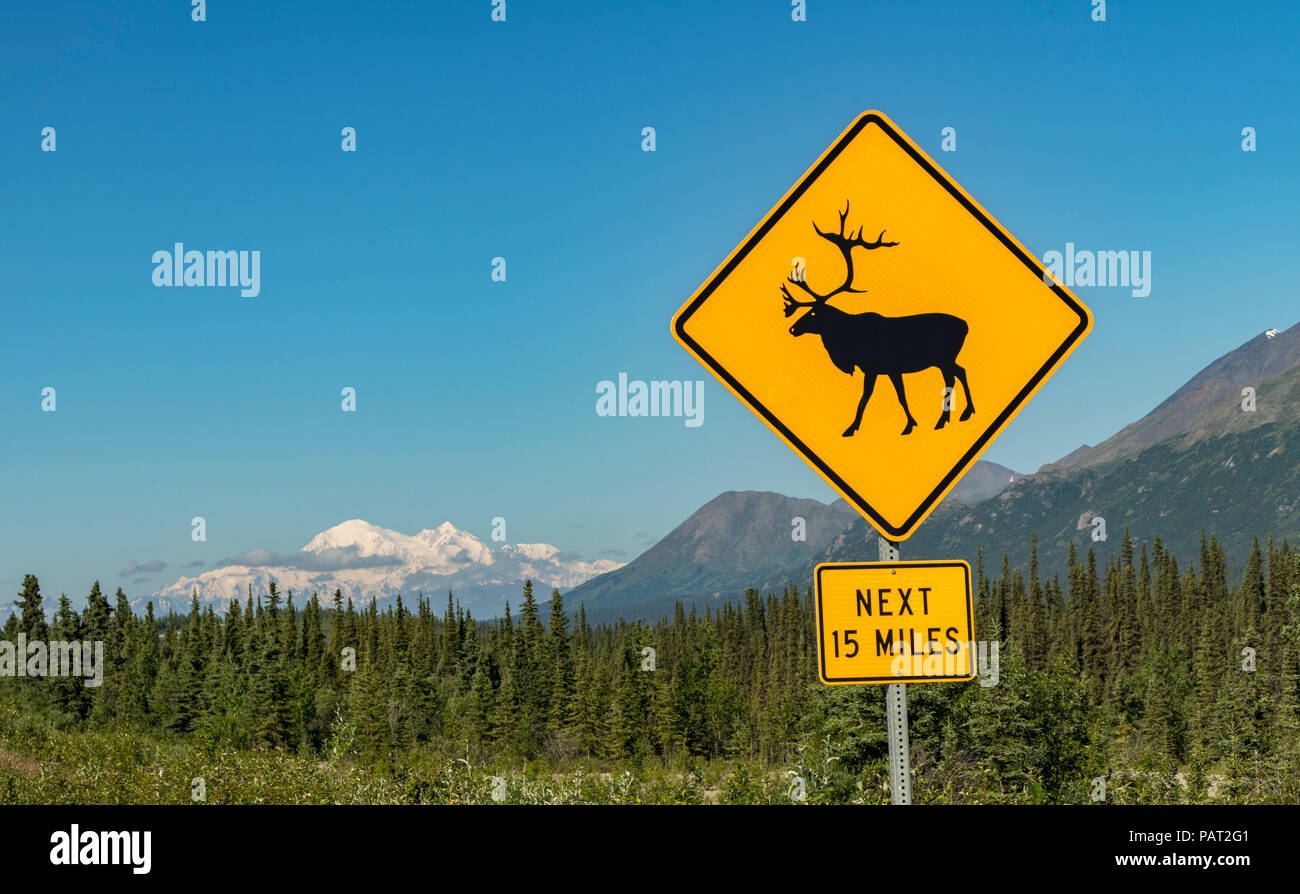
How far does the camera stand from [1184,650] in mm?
161250

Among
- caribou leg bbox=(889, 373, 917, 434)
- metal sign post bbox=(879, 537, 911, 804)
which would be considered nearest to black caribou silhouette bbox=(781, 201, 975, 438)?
caribou leg bbox=(889, 373, 917, 434)

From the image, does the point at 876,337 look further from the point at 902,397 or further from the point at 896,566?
the point at 896,566

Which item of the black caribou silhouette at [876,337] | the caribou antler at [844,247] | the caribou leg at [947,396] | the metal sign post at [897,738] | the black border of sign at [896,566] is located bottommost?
the metal sign post at [897,738]

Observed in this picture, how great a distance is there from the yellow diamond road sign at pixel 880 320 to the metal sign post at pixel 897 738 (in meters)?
0.14

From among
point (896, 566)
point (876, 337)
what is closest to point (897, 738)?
point (896, 566)

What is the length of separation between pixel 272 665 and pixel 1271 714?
128515mm

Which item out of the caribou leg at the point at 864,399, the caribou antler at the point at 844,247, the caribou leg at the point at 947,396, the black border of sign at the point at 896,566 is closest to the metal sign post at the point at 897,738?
the black border of sign at the point at 896,566

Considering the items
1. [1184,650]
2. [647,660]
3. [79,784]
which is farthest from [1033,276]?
[1184,650]

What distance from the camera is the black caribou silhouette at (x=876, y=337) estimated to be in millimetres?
4625

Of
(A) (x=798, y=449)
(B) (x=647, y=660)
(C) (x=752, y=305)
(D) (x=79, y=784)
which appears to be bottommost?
(B) (x=647, y=660)

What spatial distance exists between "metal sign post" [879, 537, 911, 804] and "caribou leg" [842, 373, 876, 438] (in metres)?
0.60

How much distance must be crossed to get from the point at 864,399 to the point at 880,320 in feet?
1.46

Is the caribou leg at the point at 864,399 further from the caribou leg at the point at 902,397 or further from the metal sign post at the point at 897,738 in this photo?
the metal sign post at the point at 897,738
